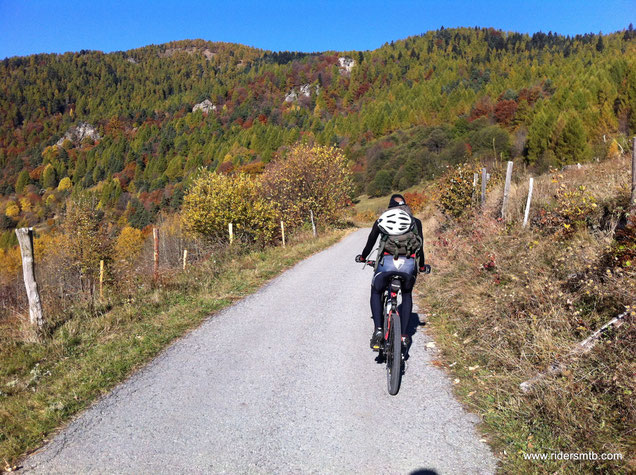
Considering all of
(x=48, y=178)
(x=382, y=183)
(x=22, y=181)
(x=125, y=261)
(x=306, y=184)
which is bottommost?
(x=125, y=261)

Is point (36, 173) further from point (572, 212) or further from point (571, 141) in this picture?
point (572, 212)

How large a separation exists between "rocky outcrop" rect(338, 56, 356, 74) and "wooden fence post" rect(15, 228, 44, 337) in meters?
184

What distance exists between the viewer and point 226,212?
2116 cm

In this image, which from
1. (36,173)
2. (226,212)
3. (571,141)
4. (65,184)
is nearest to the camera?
(226,212)

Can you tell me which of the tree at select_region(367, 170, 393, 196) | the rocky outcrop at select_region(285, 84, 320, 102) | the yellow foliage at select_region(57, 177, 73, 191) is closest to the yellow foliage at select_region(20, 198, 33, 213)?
the yellow foliage at select_region(57, 177, 73, 191)

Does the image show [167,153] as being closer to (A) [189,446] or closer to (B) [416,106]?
(B) [416,106]

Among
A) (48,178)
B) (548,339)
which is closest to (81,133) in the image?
(48,178)

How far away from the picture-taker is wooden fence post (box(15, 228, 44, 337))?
6.16 metres

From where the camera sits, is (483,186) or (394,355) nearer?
(394,355)

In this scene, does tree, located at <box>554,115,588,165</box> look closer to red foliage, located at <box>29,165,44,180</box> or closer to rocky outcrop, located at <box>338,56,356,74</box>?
rocky outcrop, located at <box>338,56,356,74</box>

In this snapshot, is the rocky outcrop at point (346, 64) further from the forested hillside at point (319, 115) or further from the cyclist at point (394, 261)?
the cyclist at point (394, 261)

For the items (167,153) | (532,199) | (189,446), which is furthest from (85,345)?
(167,153)

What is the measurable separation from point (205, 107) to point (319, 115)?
2036 inches

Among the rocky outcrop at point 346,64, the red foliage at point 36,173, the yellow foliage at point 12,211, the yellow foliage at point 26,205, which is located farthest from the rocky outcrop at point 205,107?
the yellow foliage at point 12,211
